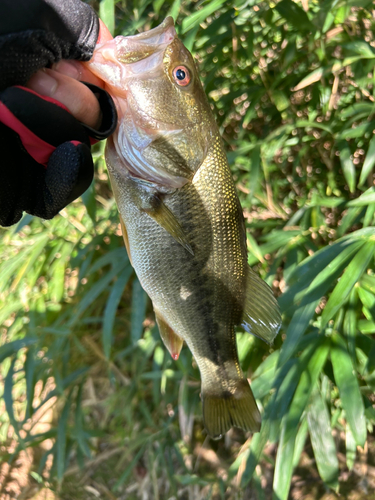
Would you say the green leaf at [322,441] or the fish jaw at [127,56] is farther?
the green leaf at [322,441]

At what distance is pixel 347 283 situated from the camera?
132cm

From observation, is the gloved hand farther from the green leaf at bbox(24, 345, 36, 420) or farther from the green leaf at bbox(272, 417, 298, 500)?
the green leaf at bbox(24, 345, 36, 420)

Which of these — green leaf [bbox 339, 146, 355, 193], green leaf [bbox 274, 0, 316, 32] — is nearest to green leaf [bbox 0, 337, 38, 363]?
green leaf [bbox 339, 146, 355, 193]

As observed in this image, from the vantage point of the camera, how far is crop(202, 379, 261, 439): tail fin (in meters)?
1.25

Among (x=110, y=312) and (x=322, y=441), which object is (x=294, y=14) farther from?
(x=322, y=441)

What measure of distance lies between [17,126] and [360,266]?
109 centimetres

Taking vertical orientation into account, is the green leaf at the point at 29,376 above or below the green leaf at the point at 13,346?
below

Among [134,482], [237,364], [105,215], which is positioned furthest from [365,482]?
[105,215]

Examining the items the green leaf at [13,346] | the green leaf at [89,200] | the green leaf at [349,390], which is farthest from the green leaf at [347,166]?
the green leaf at [13,346]

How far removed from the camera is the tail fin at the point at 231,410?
4.09 feet

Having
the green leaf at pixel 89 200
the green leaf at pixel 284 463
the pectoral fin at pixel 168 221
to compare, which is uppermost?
the pectoral fin at pixel 168 221

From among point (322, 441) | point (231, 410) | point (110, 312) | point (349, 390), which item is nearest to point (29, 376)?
point (110, 312)

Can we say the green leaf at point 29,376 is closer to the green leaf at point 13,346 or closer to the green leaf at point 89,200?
the green leaf at point 13,346

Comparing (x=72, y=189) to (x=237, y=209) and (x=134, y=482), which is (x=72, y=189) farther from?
(x=134, y=482)
